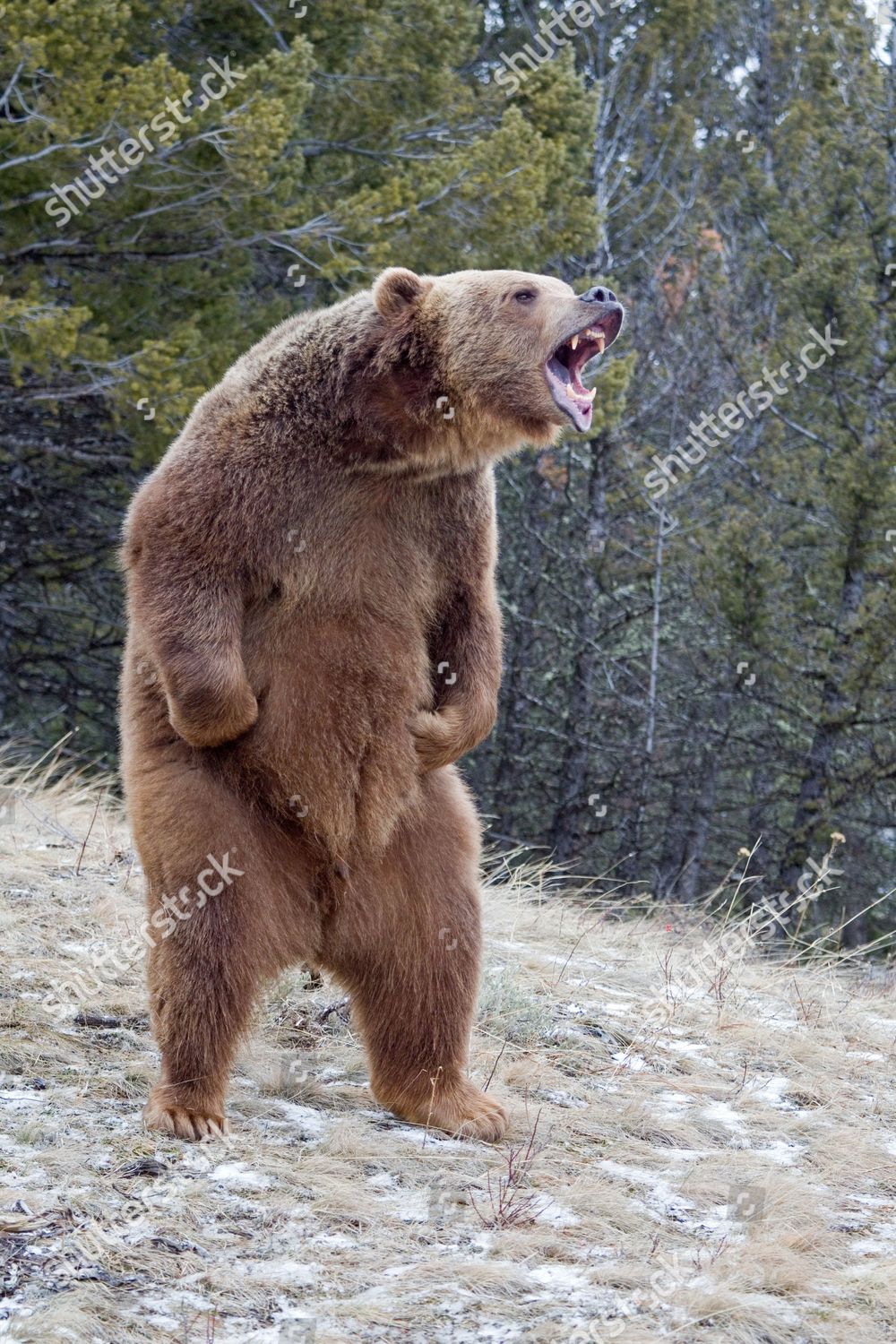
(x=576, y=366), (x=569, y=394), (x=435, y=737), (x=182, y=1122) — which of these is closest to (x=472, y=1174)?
(x=182, y=1122)

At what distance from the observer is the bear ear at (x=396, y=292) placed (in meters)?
3.64

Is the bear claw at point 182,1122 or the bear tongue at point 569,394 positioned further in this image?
the bear tongue at point 569,394

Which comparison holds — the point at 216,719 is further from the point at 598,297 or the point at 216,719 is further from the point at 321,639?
the point at 598,297

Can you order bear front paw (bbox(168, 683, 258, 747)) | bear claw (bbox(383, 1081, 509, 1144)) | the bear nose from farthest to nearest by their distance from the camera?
bear claw (bbox(383, 1081, 509, 1144)) → the bear nose → bear front paw (bbox(168, 683, 258, 747))

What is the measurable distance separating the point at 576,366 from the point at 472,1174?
204 cm

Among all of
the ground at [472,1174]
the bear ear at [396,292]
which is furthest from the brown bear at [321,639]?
the ground at [472,1174]

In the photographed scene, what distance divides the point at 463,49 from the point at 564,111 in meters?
0.87

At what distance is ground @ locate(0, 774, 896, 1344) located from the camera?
2717 mm

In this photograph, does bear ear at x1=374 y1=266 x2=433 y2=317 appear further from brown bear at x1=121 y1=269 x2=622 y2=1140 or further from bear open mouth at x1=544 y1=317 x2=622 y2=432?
bear open mouth at x1=544 y1=317 x2=622 y2=432

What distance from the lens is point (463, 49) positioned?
421 inches

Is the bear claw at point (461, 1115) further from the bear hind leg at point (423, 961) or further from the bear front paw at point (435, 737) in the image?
the bear front paw at point (435, 737)

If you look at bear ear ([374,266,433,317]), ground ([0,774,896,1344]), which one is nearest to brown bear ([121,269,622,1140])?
bear ear ([374,266,433,317])

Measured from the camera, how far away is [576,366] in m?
3.78

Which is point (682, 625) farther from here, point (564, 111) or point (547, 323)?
point (547, 323)
